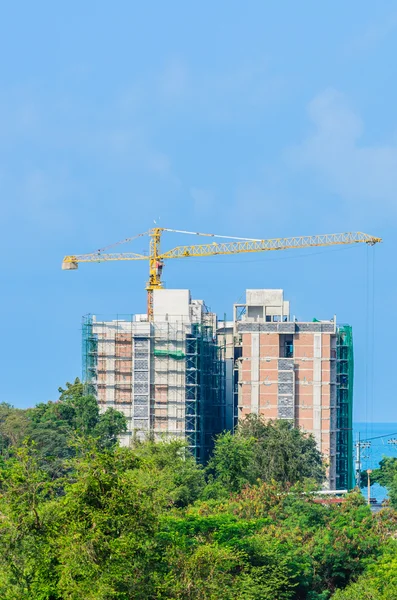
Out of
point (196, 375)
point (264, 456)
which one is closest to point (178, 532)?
point (264, 456)

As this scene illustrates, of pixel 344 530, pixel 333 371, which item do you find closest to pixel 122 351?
pixel 333 371

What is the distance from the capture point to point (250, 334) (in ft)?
303

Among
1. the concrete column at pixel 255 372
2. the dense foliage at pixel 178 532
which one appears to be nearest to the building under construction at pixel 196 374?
the concrete column at pixel 255 372

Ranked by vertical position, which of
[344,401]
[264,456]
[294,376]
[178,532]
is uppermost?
[294,376]

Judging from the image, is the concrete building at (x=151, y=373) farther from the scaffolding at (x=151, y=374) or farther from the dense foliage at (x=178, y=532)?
the dense foliage at (x=178, y=532)

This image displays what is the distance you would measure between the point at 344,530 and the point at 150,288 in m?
66.0

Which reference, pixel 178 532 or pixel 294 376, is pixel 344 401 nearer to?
pixel 294 376

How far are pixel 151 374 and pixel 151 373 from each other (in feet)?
0.24

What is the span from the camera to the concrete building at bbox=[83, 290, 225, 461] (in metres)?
91.4

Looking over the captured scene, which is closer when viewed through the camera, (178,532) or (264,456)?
(178,532)

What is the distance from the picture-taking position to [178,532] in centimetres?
4453

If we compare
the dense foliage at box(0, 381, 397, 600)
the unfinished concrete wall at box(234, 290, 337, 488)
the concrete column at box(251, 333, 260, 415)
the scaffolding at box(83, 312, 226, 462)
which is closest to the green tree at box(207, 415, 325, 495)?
the dense foliage at box(0, 381, 397, 600)

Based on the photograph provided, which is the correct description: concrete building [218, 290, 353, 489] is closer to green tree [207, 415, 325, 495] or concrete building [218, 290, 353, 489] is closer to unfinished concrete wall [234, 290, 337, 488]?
unfinished concrete wall [234, 290, 337, 488]

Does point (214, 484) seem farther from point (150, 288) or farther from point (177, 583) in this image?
point (150, 288)
